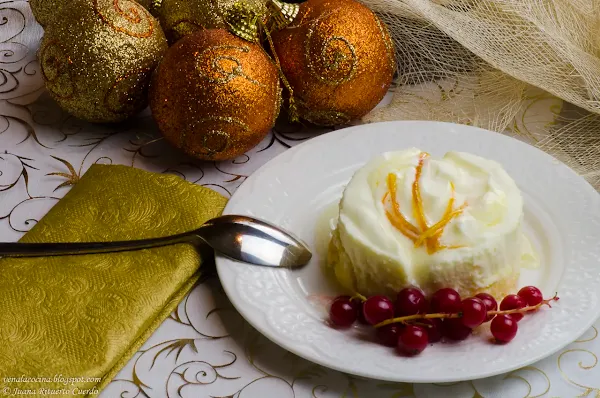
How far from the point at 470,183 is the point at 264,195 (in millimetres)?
273

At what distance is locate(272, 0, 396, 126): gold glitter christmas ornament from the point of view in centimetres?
109

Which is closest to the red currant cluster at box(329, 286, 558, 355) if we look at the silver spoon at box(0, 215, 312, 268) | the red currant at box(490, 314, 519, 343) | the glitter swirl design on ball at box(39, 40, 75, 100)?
the red currant at box(490, 314, 519, 343)

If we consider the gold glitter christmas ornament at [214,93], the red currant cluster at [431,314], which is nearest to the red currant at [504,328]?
the red currant cluster at [431,314]

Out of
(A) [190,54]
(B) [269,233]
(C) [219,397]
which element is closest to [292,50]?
(A) [190,54]

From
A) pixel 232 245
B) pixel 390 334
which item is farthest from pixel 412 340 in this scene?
pixel 232 245

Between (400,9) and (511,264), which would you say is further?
(400,9)

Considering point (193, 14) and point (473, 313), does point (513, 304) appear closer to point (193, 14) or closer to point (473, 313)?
point (473, 313)

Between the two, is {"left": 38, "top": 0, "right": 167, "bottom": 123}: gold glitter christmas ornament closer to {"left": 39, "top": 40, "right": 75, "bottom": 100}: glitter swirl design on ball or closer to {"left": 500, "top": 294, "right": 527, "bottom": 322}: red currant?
{"left": 39, "top": 40, "right": 75, "bottom": 100}: glitter swirl design on ball

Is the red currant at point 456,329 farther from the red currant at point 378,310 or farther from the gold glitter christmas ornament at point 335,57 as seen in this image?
the gold glitter christmas ornament at point 335,57

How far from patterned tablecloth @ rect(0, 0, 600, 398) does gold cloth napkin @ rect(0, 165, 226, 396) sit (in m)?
0.03

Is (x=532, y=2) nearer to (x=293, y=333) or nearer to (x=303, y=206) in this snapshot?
(x=303, y=206)

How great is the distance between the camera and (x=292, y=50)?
1.10 m

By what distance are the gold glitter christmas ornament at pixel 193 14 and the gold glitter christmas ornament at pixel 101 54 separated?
4 cm

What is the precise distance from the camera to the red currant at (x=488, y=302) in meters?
0.78
